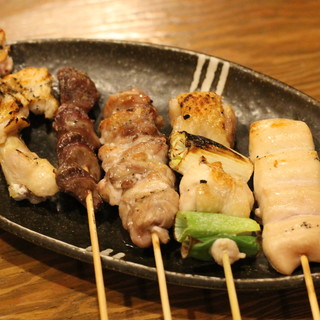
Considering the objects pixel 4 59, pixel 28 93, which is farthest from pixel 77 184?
pixel 4 59

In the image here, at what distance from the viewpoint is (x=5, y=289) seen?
3092 millimetres

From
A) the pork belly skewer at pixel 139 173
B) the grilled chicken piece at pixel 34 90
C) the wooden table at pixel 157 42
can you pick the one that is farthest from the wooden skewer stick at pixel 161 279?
the grilled chicken piece at pixel 34 90

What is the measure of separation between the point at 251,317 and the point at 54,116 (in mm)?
2235

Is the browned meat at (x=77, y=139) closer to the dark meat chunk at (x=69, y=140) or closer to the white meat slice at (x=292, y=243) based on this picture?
the dark meat chunk at (x=69, y=140)

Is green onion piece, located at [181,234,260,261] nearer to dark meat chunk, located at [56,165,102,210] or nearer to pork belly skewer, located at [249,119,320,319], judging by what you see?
pork belly skewer, located at [249,119,320,319]

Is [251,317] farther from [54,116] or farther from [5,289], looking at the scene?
[54,116]

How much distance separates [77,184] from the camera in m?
3.15

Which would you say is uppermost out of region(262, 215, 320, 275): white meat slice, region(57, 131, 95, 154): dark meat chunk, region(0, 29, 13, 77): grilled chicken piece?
region(0, 29, 13, 77): grilled chicken piece

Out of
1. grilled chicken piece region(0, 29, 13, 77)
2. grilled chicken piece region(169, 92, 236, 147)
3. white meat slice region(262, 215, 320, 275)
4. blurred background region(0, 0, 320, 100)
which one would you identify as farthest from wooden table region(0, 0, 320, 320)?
grilled chicken piece region(0, 29, 13, 77)

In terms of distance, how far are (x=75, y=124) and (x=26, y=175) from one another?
56 cm

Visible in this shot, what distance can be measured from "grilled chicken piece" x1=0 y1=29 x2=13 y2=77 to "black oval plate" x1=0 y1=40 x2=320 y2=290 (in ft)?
0.58

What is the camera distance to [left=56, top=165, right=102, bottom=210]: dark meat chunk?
3.15 metres

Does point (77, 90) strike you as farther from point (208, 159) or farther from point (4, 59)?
point (208, 159)

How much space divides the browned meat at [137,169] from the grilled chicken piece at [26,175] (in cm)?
38
